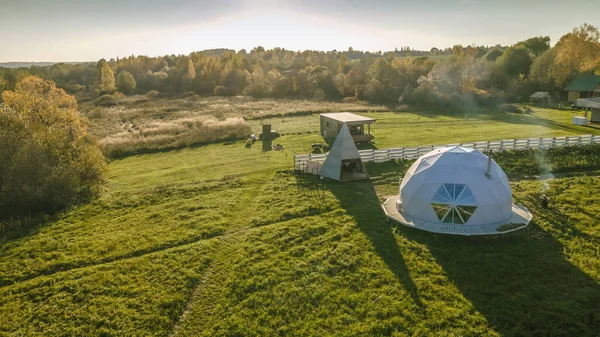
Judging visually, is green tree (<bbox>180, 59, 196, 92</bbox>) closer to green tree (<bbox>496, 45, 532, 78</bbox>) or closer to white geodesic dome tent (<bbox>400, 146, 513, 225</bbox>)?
green tree (<bbox>496, 45, 532, 78</bbox>)

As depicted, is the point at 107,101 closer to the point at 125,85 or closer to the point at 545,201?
the point at 125,85

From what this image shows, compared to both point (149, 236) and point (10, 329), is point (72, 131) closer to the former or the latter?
point (149, 236)

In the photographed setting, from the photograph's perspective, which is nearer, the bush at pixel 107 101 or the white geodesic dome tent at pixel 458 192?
the white geodesic dome tent at pixel 458 192

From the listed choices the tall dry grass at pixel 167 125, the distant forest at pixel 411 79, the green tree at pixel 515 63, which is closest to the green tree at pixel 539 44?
the distant forest at pixel 411 79

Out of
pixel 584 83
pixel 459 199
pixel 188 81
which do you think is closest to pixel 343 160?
pixel 459 199

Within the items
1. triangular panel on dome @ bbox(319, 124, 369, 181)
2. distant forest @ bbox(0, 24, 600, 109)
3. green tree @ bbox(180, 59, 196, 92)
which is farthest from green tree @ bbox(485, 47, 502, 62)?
triangular panel on dome @ bbox(319, 124, 369, 181)

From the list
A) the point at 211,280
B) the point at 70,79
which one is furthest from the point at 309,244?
the point at 70,79

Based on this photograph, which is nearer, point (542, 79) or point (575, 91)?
point (575, 91)

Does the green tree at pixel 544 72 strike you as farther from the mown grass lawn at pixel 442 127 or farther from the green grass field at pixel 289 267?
the green grass field at pixel 289 267
